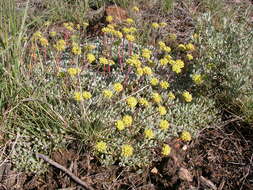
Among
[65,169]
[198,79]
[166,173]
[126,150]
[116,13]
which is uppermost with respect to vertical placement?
[116,13]

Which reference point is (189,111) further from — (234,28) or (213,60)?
(234,28)

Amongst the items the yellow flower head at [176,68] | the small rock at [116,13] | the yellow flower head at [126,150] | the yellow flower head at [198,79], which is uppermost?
the small rock at [116,13]

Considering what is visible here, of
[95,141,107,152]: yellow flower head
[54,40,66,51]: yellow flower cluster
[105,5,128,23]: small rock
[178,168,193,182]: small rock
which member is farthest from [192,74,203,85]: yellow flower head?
[105,5,128,23]: small rock

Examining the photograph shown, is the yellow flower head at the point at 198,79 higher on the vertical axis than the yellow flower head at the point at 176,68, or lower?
lower

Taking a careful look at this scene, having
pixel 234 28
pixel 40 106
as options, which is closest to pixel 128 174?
pixel 40 106

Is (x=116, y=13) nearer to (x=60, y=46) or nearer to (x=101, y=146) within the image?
(x=60, y=46)

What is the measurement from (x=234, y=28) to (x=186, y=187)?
6.67 feet

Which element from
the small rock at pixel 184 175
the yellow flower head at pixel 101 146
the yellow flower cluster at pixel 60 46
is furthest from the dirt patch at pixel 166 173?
the yellow flower cluster at pixel 60 46

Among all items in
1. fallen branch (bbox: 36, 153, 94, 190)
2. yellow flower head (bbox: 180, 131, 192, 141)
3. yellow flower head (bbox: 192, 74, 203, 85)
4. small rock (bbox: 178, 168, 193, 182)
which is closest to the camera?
fallen branch (bbox: 36, 153, 94, 190)

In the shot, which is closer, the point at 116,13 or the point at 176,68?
the point at 176,68

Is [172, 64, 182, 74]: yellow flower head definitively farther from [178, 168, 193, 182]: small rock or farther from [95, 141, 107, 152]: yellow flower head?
[95, 141, 107, 152]: yellow flower head

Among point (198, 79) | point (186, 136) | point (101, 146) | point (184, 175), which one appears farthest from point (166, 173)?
point (198, 79)

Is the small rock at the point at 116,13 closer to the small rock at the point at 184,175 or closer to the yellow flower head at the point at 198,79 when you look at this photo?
the yellow flower head at the point at 198,79

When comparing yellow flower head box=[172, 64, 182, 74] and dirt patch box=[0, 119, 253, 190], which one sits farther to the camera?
yellow flower head box=[172, 64, 182, 74]
